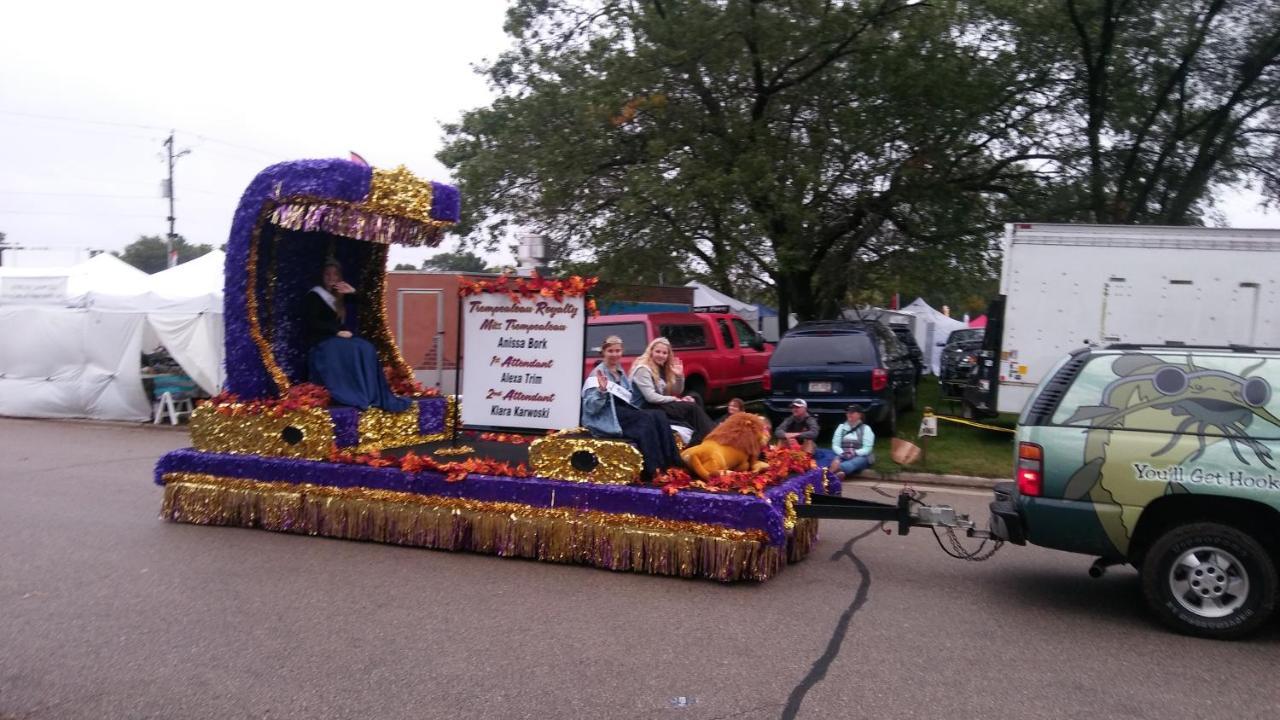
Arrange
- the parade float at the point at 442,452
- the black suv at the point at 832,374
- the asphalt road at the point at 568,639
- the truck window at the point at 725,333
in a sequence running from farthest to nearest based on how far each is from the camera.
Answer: the truck window at the point at 725,333 < the black suv at the point at 832,374 < the parade float at the point at 442,452 < the asphalt road at the point at 568,639

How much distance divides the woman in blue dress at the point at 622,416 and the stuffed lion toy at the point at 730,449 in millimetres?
206

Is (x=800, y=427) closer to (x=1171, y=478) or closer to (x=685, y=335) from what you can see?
(x=685, y=335)

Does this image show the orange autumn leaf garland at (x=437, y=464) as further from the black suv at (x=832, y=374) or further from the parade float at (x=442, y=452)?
the black suv at (x=832, y=374)

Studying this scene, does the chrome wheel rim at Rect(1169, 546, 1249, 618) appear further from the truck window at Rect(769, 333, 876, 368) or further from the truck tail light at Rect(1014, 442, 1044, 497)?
the truck window at Rect(769, 333, 876, 368)

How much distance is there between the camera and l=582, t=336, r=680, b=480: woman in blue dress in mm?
7438

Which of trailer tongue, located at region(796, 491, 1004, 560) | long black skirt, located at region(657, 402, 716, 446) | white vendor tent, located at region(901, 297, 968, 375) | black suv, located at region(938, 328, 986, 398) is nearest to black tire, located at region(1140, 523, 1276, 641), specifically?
trailer tongue, located at region(796, 491, 1004, 560)

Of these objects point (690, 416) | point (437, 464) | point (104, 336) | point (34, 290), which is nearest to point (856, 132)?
point (690, 416)

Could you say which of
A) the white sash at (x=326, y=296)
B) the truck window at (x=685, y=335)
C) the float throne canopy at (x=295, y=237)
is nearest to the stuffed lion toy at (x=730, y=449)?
the float throne canopy at (x=295, y=237)

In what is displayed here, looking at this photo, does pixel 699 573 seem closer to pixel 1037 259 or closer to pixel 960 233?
pixel 1037 259

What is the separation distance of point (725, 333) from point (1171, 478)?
11.8 metres

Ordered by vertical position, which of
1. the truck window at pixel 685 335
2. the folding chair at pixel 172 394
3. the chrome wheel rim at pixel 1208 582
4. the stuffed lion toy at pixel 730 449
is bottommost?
the folding chair at pixel 172 394

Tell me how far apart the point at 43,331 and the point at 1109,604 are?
1982cm

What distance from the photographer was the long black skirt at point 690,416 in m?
Answer: 8.30

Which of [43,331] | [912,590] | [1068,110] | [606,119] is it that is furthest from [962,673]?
[43,331]
